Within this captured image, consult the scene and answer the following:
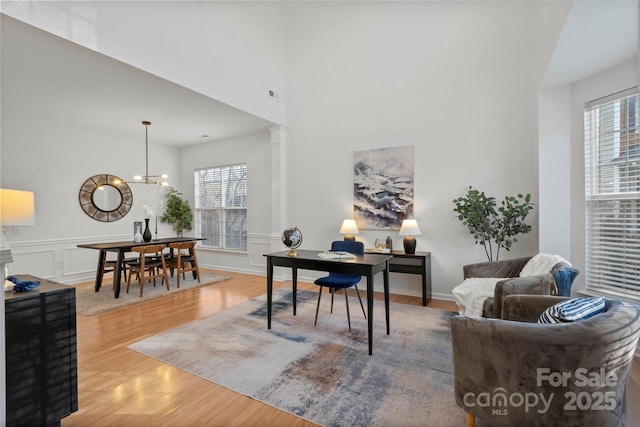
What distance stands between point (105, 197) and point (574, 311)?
673 cm

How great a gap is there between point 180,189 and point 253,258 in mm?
2621

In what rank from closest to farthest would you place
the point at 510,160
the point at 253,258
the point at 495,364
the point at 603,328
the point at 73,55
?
the point at 603,328
the point at 495,364
the point at 73,55
the point at 510,160
the point at 253,258

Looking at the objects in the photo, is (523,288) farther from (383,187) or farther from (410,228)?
(383,187)

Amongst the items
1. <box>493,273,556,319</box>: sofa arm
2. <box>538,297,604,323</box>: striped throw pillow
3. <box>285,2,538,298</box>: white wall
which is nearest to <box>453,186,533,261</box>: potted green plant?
<box>285,2,538,298</box>: white wall

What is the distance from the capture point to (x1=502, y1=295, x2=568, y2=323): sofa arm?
1853 mm

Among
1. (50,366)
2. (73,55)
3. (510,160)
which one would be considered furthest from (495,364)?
(73,55)

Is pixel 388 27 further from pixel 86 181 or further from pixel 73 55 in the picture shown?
pixel 86 181

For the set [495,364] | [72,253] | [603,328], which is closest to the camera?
[603,328]

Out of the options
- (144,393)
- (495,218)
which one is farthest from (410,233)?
(144,393)

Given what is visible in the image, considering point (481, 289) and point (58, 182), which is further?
point (58, 182)

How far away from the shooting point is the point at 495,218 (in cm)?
369

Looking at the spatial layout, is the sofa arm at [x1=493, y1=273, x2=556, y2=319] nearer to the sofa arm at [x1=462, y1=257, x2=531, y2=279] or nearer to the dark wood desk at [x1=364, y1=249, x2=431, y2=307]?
the sofa arm at [x1=462, y1=257, x2=531, y2=279]

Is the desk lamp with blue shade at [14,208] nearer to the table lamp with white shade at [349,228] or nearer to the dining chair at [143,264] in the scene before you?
the dining chair at [143,264]

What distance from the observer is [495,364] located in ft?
4.63
